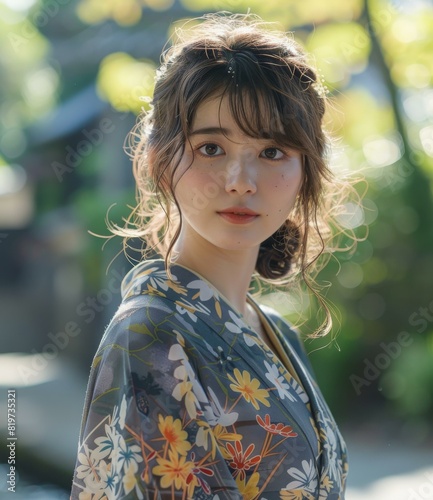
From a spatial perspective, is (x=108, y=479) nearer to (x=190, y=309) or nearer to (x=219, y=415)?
(x=219, y=415)

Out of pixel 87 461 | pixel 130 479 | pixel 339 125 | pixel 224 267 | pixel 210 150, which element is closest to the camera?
pixel 130 479

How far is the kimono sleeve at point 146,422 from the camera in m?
1.00

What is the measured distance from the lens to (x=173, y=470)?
3.31 ft

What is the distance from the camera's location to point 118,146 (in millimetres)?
4484

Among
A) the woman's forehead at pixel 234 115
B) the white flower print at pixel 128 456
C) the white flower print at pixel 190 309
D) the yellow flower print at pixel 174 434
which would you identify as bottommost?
the white flower print at pixel 128 456

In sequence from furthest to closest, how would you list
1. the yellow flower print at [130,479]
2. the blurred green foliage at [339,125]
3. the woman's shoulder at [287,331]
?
the blurred green foliage at [339,125], the woman's shoulder at [287,331], the yellow flower print at [130,479]

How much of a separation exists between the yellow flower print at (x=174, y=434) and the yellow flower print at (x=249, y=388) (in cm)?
12

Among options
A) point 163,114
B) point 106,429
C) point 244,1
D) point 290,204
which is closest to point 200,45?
point 163,114

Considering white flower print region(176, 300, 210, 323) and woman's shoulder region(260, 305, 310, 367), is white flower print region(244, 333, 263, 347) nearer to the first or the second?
white flower print region(176, 300, 210, 323)

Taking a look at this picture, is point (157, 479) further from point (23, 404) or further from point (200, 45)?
point (23, 404)

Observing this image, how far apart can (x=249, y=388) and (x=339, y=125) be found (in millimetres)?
2774

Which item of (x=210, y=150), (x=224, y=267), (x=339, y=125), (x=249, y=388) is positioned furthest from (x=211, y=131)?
(x=339, y=125)

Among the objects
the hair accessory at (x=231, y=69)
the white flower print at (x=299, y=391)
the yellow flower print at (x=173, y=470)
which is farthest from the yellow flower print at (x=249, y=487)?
the hair accessory at (x=231, y=69)

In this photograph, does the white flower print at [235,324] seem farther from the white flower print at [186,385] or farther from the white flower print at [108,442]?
the white flower print at [108,442]
